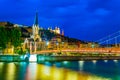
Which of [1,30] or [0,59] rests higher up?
[1,30]

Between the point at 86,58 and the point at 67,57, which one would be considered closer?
the point at 67,57

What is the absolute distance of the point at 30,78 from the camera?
5316cm

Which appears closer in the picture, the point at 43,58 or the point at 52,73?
the point at 52,73

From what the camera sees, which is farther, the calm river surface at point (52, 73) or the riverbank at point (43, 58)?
the riverbank at point (43, 58)

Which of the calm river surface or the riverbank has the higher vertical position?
the riverbank

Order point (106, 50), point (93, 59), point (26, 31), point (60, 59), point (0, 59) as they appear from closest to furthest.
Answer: point (106, 50), point (0, 59), point (60, 59), point (93, 59), point (26, 31)

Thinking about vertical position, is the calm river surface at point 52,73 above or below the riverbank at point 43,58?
below

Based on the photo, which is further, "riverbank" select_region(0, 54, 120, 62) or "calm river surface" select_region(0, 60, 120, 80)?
"riverbank" select_region(0, 54, 120, 62)

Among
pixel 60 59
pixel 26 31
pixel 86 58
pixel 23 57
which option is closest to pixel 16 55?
pixel 23 57

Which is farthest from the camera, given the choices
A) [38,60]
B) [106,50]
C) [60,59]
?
[60,59]

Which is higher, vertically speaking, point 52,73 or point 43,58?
point 43,58

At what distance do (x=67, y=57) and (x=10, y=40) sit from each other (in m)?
27.1

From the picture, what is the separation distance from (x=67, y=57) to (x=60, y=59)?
3.22 metres

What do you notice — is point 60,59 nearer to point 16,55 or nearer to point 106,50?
point 16,55
